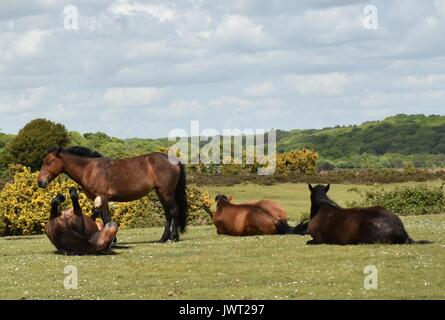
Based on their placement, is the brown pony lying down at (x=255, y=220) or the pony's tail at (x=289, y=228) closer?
the pony's tail at (x=289, y=228)

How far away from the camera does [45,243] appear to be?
858 inches

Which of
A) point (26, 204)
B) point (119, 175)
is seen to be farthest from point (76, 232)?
point (26, 204)

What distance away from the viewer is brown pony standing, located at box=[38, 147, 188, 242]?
2023cm

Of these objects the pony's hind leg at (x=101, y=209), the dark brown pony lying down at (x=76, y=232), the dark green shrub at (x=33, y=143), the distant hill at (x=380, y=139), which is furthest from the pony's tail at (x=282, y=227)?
the distant hill at (x=380, y=139)

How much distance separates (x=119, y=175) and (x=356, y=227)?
5830 mm

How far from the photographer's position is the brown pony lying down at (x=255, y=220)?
827 inches

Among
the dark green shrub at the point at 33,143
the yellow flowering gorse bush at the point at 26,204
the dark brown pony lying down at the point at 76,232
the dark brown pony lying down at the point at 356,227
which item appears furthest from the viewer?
the dark green shrub at the point at 33,143

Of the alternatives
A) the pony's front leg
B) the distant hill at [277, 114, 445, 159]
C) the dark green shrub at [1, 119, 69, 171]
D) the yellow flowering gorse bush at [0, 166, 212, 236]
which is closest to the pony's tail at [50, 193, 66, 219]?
the pony's front leg

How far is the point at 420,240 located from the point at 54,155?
26.5 feet

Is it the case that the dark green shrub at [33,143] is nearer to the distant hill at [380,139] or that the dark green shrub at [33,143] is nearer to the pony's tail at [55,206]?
the pony's tail at [55,206]

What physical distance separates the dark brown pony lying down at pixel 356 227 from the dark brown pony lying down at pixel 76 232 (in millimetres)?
3909

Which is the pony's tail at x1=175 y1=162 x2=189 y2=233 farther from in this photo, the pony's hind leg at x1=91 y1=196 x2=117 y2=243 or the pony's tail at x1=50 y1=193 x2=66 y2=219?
the pony's tail at x1=50 y1=193 x2=66 y2=219
